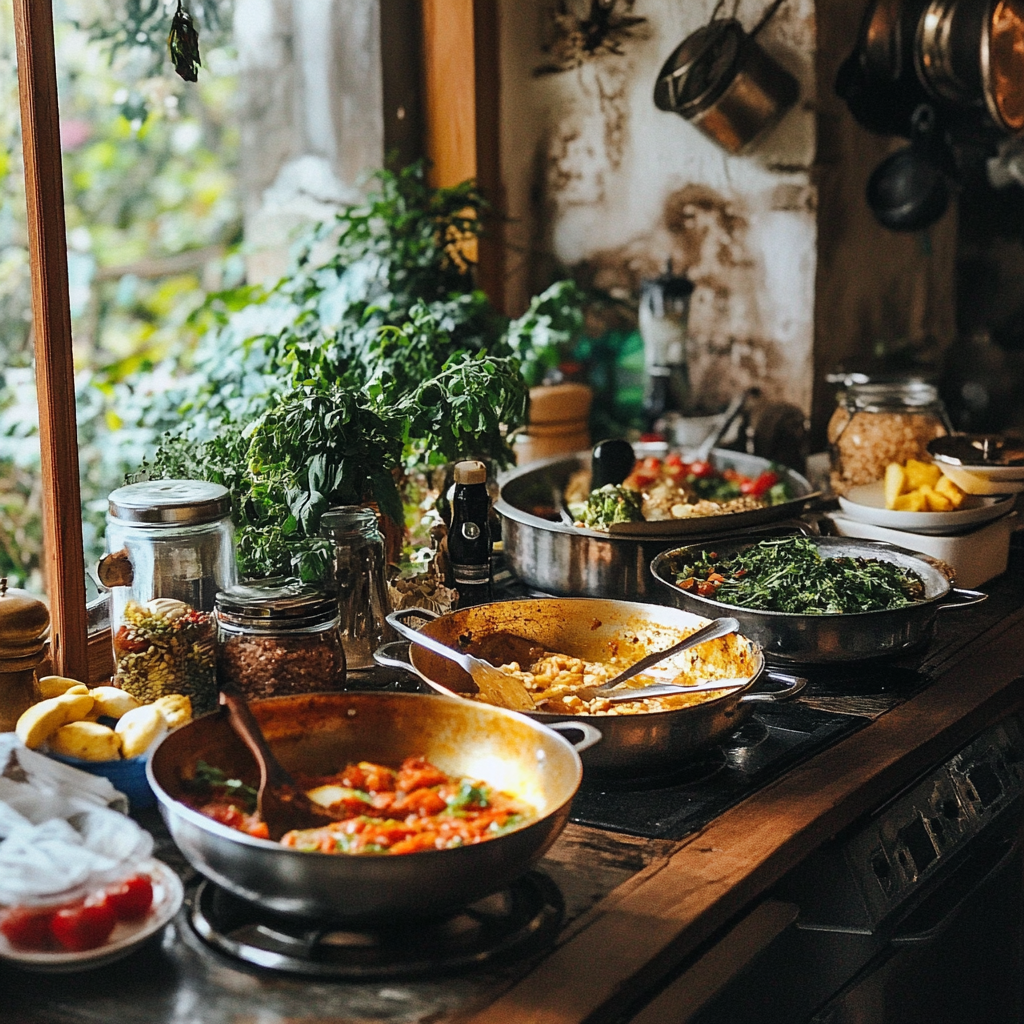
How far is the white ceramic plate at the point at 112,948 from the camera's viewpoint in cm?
109

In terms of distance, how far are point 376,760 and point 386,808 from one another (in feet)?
0.45

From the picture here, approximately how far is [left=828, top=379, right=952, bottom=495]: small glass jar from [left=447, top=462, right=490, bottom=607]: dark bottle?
90 cm

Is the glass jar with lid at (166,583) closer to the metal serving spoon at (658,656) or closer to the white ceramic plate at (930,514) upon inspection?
the metal serving spoon at (658,656)

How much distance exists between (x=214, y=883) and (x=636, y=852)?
0.45m

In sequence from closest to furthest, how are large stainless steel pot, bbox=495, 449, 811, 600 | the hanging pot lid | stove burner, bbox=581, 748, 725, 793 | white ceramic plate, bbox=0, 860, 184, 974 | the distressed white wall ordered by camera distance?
white ceramic plate, bbox=0, 860, 184, 974 < stove burner, bbox=581, 748, 725, 793 < large stainless steel pot, bbox=495, 449, 811, 600 < the hanging pot lid < the distressed white wall

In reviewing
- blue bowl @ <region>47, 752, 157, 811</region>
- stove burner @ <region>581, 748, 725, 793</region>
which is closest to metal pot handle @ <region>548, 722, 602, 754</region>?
stove burner @ <region>581, 748, 725, 793</region>

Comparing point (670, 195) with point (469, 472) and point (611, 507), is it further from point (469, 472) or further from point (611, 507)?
point (469, 472)

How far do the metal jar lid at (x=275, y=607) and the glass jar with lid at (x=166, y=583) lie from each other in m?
0.06

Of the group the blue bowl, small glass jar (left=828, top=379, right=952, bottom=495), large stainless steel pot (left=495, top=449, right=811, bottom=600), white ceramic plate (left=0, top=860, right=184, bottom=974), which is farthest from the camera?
small glass jar (left=828, top=379, right=952, bottom=495)

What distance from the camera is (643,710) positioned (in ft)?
5.31

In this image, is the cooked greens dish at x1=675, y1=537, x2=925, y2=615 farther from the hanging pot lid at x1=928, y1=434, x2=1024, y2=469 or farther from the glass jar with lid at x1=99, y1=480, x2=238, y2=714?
the glass jar with lid at x1=99, y1=480, x2=238, y2=714

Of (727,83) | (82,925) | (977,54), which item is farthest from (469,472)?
(977,54)

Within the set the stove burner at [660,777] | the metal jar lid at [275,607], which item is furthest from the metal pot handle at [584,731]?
the metal jar lid at [275,607]

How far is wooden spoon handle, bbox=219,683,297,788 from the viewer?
1.29m
